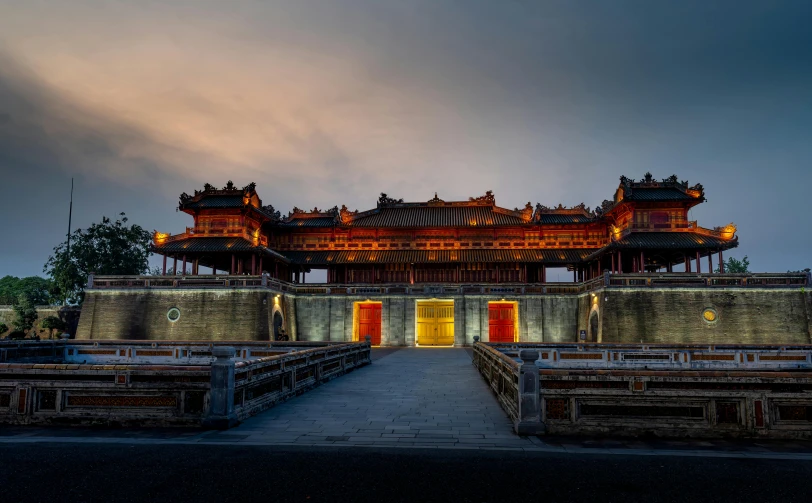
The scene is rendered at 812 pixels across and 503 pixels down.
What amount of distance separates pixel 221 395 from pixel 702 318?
29.5 m

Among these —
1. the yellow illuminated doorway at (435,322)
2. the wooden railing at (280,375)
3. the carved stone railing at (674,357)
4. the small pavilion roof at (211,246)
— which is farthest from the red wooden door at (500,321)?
the wooden railing at (280,375)

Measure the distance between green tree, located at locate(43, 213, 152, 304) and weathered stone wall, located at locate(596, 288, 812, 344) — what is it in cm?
4274

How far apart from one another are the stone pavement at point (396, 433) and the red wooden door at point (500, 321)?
873 inches

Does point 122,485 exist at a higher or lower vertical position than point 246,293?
lower

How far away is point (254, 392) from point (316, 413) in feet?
4.56

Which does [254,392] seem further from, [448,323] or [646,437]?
[448,323]

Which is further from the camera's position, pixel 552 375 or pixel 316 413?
pixel 316 413

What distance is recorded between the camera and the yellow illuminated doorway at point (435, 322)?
3375 centimetres

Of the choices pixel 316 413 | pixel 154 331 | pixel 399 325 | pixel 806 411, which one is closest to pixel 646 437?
pixel 806 411

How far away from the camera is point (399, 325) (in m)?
33.4

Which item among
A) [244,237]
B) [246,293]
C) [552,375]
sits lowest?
[552,375]

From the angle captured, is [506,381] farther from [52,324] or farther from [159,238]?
[52,324]

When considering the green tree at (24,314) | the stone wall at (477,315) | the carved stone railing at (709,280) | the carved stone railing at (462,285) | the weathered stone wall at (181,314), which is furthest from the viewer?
the green tree at (24,314)

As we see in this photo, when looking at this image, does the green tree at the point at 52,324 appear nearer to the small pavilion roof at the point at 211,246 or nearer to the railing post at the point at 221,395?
the small pavilion roof at the point at 211,246
